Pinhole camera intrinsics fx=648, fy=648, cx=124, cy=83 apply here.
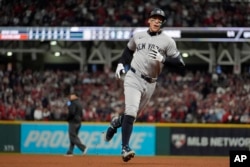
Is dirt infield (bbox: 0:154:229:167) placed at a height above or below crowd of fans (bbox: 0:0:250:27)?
below

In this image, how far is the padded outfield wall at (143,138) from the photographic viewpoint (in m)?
19.4

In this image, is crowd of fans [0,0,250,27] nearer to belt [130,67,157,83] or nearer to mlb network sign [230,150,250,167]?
belt [130,67,157,83]

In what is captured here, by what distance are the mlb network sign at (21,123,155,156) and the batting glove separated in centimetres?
1094

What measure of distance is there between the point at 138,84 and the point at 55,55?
20.9 metres

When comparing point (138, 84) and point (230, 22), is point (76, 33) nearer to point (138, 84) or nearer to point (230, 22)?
point (230, 22)

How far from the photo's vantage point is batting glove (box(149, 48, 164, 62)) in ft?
27.6

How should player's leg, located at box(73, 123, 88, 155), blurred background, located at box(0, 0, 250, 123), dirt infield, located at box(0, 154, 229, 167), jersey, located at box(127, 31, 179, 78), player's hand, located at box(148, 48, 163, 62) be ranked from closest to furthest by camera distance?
player's hand, located at box(148, 48, 163, 62) < jersey, located at box(127, 31, 179, 78) < dirt infield, located at box(0, 154, 229, 167) < player's leg, located at box(73, 123, 88, 155) < blurred background, located at box(0, 0, 250, 123)

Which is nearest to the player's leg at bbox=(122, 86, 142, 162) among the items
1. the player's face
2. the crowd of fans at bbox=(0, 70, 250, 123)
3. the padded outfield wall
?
the player's face

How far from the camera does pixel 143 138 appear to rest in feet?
64.4

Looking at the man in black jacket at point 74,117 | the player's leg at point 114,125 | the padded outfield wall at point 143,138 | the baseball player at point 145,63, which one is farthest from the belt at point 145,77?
the padded outfield wall at point 143,138

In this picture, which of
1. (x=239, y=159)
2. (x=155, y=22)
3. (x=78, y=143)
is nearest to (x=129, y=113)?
(x=155, y=22)

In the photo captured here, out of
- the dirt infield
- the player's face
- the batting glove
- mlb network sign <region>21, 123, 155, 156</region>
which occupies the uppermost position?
the player's face

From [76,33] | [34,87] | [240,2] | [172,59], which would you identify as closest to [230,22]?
[240,2]

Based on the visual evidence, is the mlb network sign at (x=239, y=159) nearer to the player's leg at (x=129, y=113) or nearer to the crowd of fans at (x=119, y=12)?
the player's leg at (x=129, y=113)
